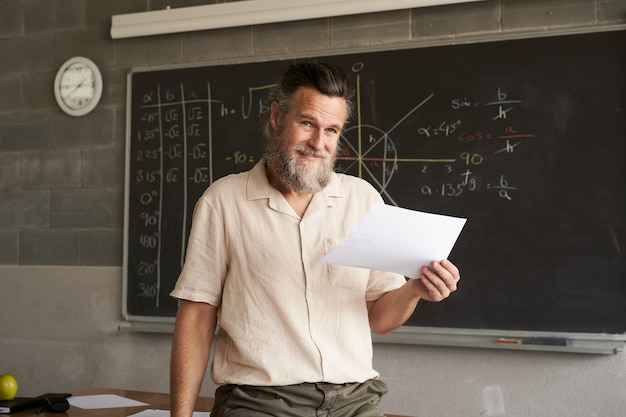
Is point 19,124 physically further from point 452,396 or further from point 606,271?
point 606,271

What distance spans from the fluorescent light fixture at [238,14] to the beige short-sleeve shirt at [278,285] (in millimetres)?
1627

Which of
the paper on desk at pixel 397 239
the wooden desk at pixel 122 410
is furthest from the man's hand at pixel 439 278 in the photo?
the wooden desk at pixel 122 410

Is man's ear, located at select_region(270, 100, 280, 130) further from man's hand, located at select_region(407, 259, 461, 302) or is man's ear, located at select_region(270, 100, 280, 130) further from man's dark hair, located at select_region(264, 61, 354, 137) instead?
man's hand, located at select_region(407, 259, 461, 302)

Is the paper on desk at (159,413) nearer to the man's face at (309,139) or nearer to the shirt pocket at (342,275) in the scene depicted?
the shirt pocket at (342,275)

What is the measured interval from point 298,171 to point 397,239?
14.1 inches

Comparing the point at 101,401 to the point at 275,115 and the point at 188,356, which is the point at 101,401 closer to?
the point at 188,356

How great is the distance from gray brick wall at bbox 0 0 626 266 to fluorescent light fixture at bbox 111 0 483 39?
A: 0.06 m

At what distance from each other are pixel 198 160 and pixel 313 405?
6.91 feet

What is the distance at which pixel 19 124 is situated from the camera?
13.2 feet

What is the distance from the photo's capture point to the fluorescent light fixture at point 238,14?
334cm

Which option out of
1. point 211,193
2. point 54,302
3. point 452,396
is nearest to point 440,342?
point 452,396

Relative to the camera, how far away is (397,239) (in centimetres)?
160

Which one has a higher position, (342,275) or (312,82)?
(312,82)

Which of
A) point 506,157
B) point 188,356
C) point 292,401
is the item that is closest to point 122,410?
point 188,356
